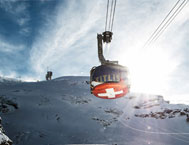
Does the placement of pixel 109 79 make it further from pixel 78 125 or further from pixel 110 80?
pixel 78 125

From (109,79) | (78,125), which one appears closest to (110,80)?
(109,79)

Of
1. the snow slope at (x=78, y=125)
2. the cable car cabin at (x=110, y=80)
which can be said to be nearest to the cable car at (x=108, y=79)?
the cable car cabin at (x=110, y=80)

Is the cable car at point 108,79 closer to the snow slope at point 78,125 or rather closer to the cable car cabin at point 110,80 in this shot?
the cable car cabin at point 110,80

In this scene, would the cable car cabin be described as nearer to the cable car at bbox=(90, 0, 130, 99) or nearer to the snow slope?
the cable car at bbox=(90, 0, 130, 99)

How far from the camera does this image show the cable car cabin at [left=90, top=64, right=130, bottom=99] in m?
4.23

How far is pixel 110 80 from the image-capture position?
13.8ft

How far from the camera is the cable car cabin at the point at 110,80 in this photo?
4230mm

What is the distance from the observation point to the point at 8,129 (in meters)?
14.0

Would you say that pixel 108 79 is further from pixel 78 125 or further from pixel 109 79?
pixel 78 125

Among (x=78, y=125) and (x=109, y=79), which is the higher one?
(x=109, y=79)

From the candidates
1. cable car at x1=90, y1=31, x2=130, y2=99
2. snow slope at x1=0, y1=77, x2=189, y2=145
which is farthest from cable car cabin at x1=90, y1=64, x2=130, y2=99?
snow slope at x1=0, y1=77, x2=189, y2=145

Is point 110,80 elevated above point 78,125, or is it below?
above

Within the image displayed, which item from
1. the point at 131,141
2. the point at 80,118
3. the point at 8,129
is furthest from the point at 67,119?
the point at 131,141

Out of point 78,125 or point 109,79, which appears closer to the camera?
point 109,79
